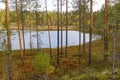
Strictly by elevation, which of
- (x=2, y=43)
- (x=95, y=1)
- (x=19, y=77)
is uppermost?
(x=95, y=1)

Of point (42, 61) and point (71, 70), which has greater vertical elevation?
point (42, 61)

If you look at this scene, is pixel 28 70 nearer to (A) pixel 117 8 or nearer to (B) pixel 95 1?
(B) pixel 95 1

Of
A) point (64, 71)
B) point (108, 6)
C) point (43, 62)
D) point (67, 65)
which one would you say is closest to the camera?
point (43, 62)

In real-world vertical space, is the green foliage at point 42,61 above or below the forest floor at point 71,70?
above

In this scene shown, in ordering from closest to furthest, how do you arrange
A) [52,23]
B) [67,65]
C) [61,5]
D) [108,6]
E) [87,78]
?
[87,78]
[108,6]
[67,65]
[61,5]
[52,23]

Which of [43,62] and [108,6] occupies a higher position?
[108,6]

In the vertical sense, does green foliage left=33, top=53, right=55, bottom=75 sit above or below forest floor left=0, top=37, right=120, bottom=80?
above

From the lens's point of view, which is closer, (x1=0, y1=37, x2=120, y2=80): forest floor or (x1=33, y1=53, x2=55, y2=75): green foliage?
(x1=0, y1=37, x2=120, y2=80): forest floor

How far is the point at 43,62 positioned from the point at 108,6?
10.6 metres

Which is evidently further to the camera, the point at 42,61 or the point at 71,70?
the point at 71,70

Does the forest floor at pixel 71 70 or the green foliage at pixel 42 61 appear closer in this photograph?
the forest floor at pixel 71 70

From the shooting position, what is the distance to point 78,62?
29016mm

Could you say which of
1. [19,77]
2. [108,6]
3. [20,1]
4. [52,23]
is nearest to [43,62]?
[19,77]

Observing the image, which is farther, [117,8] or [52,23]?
[52,23]
